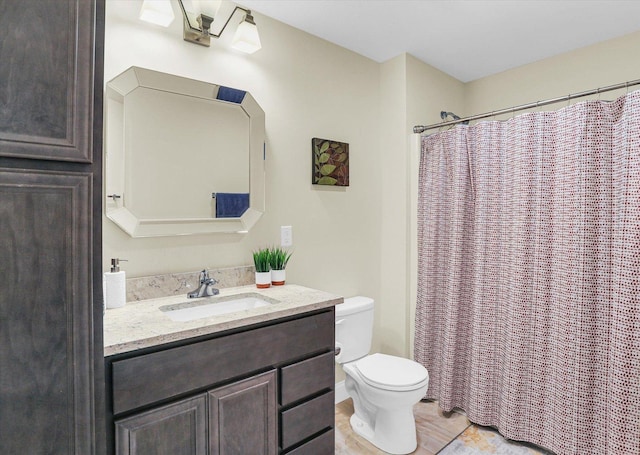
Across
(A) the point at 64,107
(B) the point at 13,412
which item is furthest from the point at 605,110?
(B) the point at 13,412

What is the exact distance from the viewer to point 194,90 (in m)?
1.76

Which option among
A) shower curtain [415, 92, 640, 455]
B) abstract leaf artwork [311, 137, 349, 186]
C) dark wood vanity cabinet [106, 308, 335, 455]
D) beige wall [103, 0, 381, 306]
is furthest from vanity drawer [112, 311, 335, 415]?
shower curtain [415, 92, 640, 455]

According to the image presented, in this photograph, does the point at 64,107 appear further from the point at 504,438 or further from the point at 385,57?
the point at 504,438

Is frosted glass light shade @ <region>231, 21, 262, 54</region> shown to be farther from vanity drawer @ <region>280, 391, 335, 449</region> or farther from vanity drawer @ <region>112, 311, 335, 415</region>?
vanity drawer @ <region>280, 391, 335, 449</region>

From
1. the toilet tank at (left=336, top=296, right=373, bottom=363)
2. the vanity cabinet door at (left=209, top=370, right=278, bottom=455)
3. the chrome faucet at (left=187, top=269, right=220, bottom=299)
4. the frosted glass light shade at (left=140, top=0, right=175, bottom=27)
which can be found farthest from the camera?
the toilet tank at (left=336, top=296, right=373, bottom=363)

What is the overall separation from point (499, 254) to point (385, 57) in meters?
1.57

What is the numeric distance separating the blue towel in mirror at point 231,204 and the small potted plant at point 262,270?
25 cm

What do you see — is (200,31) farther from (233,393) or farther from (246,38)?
(233,393)

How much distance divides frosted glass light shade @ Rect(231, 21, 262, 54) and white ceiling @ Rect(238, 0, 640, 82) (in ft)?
0.59

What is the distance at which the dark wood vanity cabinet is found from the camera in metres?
1.12

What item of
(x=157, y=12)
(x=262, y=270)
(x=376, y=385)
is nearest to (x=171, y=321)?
(x=262, y=270)

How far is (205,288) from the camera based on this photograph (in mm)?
1719

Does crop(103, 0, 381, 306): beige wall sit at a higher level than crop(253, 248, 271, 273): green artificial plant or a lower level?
higher

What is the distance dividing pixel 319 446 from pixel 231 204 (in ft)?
4.04
